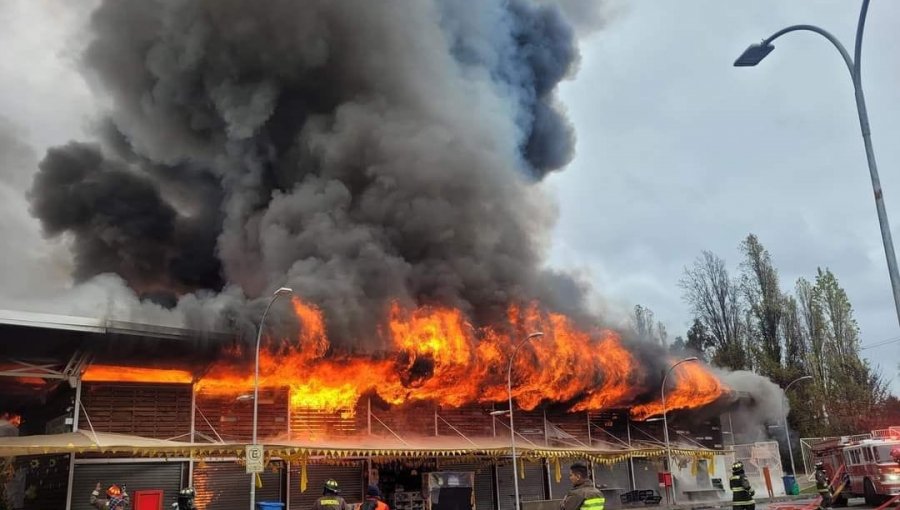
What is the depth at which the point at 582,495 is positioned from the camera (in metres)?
6.30

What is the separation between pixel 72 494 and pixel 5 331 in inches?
187

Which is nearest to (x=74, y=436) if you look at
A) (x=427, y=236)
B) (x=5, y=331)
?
(x=5, y=331)

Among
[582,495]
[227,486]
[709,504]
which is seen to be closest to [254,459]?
[227,486]

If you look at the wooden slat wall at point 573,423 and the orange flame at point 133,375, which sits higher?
the orange flame at point 133,375

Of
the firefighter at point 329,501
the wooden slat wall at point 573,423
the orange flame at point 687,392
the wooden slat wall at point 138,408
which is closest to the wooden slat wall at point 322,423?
the wooden slat wall at point 138,408

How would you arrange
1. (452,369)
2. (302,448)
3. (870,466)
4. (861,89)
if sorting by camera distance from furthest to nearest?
(452,369) → (870,466) → (302,448) → (861,89)

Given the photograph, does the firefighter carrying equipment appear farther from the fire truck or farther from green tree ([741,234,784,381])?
green tree ([741,234,784,381])

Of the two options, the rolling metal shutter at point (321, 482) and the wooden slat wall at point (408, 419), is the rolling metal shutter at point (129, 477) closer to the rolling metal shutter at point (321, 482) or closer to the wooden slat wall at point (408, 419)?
the rolling metal shutter at point (321, 482)

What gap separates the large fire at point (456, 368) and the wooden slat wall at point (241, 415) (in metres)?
0.33

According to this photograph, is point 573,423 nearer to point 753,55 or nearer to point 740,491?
point 740,491

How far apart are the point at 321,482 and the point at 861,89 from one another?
758 inches

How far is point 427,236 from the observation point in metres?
26.9

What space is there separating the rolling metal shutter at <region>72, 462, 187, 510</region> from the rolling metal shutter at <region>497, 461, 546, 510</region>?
12723 millimetres

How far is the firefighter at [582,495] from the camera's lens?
629 cm
